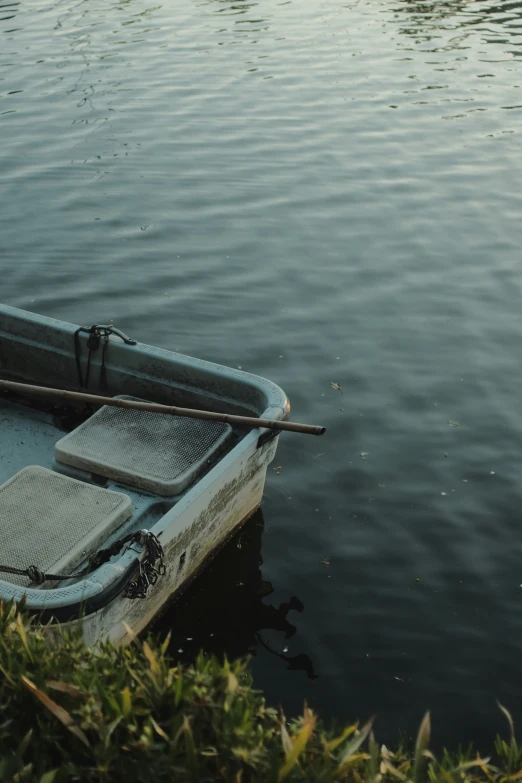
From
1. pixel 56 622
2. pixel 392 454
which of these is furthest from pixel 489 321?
pixel 56 622

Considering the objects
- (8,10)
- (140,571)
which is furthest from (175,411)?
(8,10)

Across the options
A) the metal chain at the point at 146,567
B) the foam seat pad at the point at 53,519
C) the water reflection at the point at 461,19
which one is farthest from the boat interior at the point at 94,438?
the water reflection at the point at 461,19

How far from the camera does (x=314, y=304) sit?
862 cm

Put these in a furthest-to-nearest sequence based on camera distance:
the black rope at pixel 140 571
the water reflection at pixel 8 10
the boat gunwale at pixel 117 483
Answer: the water reflection at pixel 8 10
the black rope at pixel 140 571
the boat gunwale at pixel 117 483

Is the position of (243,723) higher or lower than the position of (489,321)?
higher

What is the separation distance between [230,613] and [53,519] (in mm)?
1215

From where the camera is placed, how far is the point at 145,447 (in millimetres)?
5609

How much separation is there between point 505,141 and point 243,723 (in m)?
11.0

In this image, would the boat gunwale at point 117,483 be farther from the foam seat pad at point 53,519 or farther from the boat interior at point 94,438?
the foam seat pad at point 53,519

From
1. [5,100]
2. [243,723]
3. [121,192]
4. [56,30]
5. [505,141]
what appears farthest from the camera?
[56,30]

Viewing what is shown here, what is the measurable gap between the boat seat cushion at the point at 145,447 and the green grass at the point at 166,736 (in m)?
2.58

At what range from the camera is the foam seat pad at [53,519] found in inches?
185

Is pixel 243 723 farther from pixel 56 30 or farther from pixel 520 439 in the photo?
pixel 56 30

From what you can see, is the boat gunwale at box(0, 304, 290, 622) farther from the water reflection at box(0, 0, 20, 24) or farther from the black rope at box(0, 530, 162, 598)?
the water reflection at box(0, 0, 20, 24)
